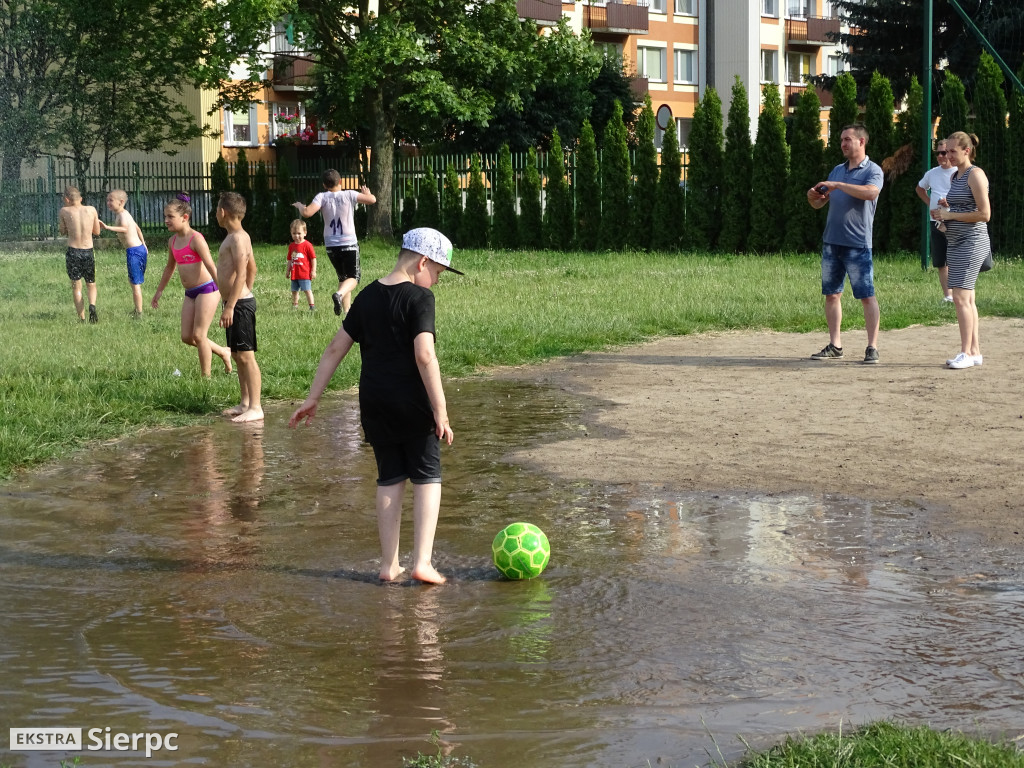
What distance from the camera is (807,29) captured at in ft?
213

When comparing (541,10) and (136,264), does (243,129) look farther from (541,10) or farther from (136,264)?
(136,264)

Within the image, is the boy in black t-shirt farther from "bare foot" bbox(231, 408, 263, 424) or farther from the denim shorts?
the denim shorts

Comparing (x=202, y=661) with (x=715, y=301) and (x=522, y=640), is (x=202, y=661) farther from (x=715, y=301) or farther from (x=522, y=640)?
(x=715, y=301)

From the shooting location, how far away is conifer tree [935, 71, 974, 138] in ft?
82.2

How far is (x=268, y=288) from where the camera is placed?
20516 millimetres

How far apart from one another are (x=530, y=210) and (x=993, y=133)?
36.2 feet

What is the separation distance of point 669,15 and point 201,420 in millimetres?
57405

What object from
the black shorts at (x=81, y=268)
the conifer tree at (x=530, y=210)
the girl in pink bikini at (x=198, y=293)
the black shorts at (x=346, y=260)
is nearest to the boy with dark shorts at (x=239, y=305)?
the girl in pink bikini at (x=198, y=293)

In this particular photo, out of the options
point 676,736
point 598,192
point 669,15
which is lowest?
point 676,736

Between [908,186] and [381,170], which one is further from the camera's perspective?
[381,170]

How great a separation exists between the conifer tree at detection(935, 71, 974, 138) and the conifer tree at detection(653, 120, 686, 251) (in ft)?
20.2

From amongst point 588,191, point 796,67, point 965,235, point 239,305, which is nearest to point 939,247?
point 965,235

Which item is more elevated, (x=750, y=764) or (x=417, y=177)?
(x=417, y=177)

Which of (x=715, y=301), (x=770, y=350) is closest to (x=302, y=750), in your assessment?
(x=770, y=350)
